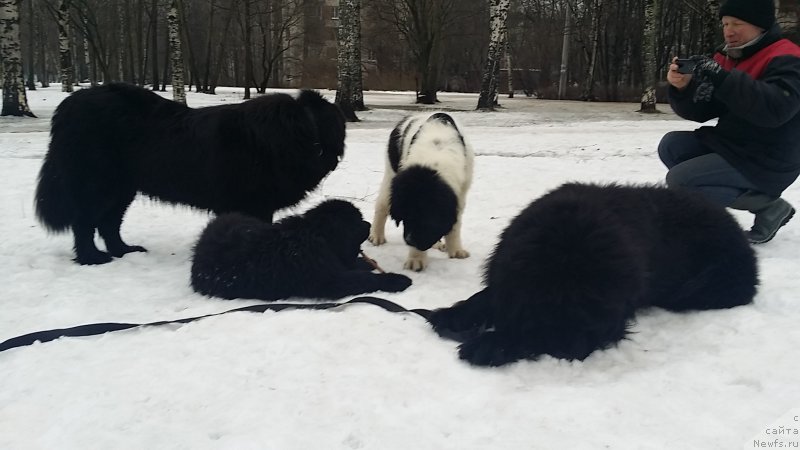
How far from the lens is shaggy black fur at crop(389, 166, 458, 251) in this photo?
376cm

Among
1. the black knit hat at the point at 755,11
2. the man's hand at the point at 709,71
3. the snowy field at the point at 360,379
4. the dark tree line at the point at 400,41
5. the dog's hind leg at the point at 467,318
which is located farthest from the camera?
the dark tree line at the point at 400,41

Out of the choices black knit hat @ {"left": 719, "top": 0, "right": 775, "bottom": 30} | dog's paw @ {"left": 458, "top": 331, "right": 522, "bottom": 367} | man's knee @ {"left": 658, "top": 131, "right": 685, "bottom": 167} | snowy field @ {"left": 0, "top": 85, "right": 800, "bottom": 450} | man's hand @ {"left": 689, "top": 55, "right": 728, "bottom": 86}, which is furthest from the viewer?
man's knee @ {"left": 658, "top": 131, "right": 685, "bottom": 167}

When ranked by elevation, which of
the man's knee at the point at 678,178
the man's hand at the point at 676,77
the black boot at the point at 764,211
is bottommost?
the black boot at the point at 764,211

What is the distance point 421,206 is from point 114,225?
2.46 meters

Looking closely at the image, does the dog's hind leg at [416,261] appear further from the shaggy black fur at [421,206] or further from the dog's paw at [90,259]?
the dog's paw at [90,259]

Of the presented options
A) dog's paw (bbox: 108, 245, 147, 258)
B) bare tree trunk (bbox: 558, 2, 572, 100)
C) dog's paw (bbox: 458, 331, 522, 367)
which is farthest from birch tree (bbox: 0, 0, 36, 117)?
bare tree trunk (bbox: 558, 2, 572, 100)

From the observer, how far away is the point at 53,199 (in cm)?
408

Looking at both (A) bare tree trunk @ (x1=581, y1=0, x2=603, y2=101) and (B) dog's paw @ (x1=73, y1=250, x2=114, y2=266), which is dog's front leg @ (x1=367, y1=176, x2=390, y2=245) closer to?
(B) dog's paw @ (x1=73, y1=250, x2=114, y2=266)

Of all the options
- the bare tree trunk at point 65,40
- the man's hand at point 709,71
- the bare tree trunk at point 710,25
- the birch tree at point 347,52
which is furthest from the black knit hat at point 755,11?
the bare tree trunk at point 65,40

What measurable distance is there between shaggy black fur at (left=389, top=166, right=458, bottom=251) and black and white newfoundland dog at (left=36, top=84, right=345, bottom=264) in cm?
89

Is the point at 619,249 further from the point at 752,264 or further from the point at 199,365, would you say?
the point at 199,365

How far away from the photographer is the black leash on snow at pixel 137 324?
2.59 metres

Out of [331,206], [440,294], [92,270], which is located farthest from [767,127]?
[92,270]

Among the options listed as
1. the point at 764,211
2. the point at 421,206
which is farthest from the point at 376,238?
the point at 764,211
